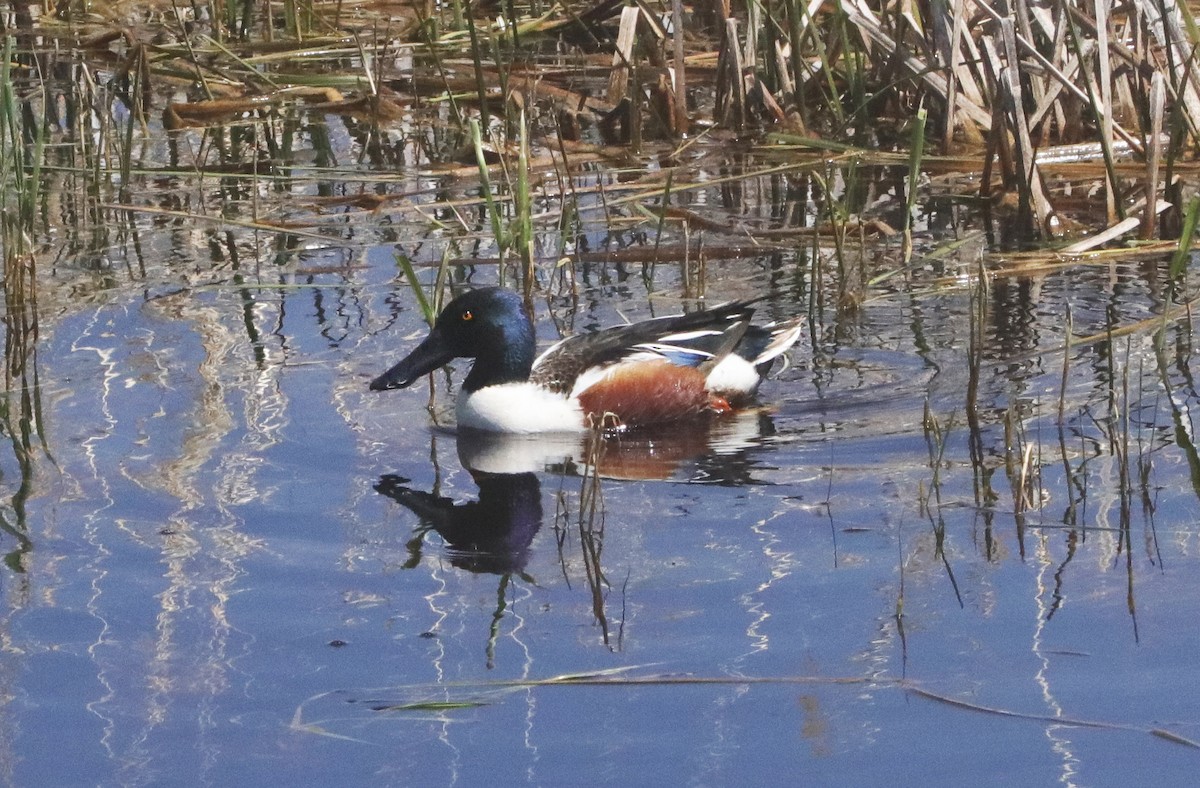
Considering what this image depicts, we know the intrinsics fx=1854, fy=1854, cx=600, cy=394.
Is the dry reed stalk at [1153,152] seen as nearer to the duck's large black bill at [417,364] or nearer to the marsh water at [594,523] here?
the marsh water at [594,523]

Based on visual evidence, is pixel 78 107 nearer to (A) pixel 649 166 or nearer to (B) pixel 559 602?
(A) pixel 649 166

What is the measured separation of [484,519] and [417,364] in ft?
4.03

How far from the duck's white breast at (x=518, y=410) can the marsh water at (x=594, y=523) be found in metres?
0.11

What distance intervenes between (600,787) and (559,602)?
92 centimetres

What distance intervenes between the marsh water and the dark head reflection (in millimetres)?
17

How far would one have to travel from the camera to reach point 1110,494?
15.5ft

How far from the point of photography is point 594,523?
4.76m

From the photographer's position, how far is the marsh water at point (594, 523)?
353 cm

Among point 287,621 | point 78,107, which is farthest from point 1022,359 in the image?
point 78,107

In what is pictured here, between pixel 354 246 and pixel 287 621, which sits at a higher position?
pixel 354 246

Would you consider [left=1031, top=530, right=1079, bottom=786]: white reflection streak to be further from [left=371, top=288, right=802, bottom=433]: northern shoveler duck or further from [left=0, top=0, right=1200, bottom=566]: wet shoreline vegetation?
[left=371, top=288, right=802, bottom=433]: northern shoveler duck

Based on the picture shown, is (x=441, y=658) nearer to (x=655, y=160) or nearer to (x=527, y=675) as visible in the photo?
(x=527, y=675)

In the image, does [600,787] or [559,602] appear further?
[559,602]

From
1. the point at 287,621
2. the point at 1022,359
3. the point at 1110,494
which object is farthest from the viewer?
the point at 1022,359
